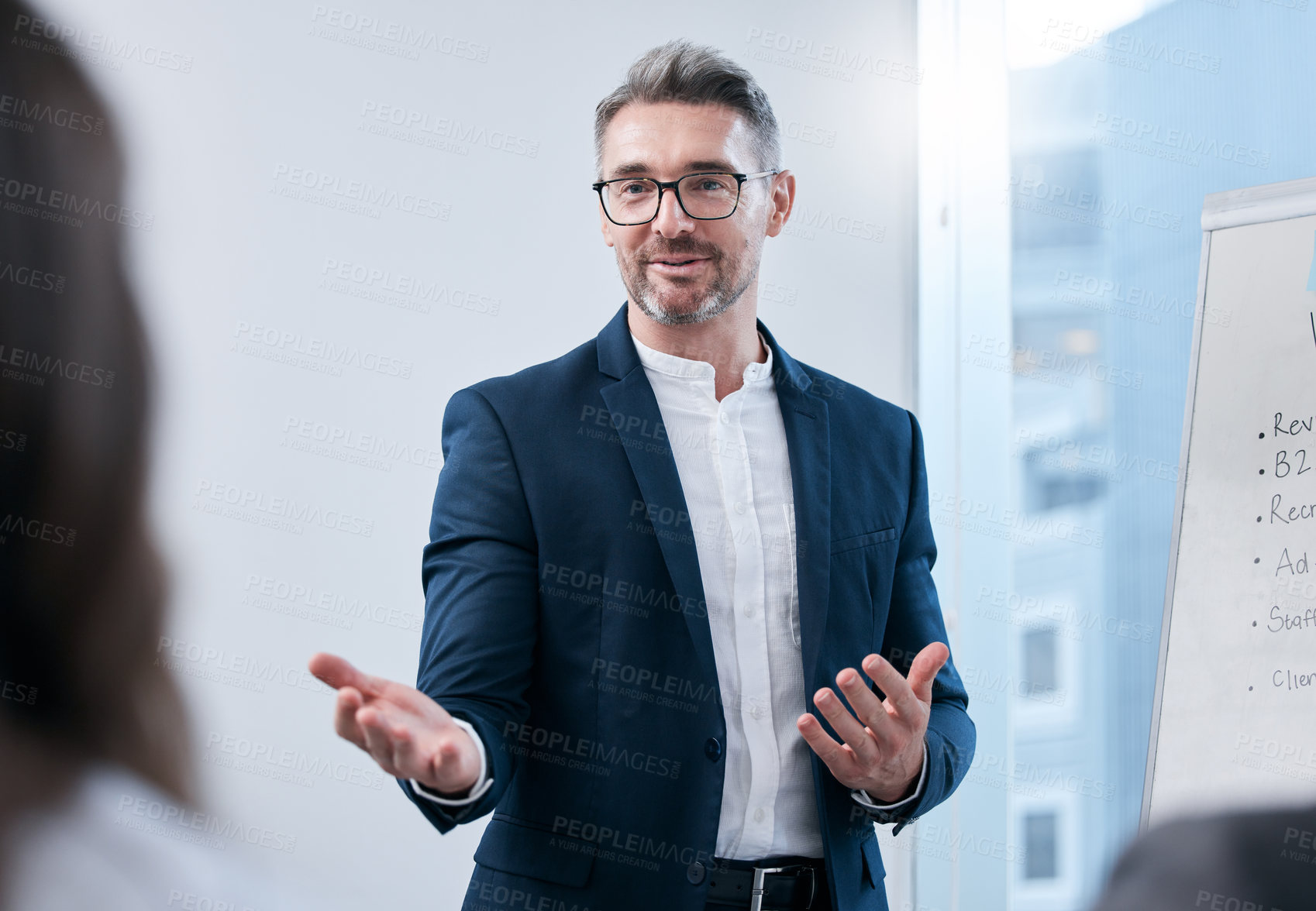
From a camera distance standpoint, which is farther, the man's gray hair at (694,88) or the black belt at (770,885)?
the man's gray hair at (694,88)

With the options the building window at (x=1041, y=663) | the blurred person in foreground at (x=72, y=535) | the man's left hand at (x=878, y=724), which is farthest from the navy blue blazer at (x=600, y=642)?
the blurred person in foreground at (x=72, y=535)

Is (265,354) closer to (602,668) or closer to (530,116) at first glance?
(530,116)

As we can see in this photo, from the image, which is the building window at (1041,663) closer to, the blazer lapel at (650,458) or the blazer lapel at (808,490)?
the blazer lapel at (808,490)

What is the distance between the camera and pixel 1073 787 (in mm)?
2053

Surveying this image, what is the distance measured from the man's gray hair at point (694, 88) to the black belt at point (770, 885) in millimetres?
1083

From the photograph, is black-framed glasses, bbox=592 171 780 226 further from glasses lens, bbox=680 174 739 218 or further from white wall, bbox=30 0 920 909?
white wall, bbox=30 0 920 909

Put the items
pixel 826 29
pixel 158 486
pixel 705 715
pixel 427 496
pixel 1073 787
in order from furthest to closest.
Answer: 1. pixel 826 29
2. pixel 427 496
3. pixel 158 486
4. pixel 1073 787
5. pixel 705 715

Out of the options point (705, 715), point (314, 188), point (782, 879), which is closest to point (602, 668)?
point (705, 715)

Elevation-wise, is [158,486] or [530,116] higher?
[530,116]

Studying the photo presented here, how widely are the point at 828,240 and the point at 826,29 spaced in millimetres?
598

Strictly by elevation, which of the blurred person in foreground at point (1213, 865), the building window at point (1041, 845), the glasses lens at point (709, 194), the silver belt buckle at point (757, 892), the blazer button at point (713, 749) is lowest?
the building window at point (1041, 845)

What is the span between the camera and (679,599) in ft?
4.25

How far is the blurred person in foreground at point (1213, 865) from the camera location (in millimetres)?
442

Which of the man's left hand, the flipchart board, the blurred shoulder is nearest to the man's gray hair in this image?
the flipchart board
